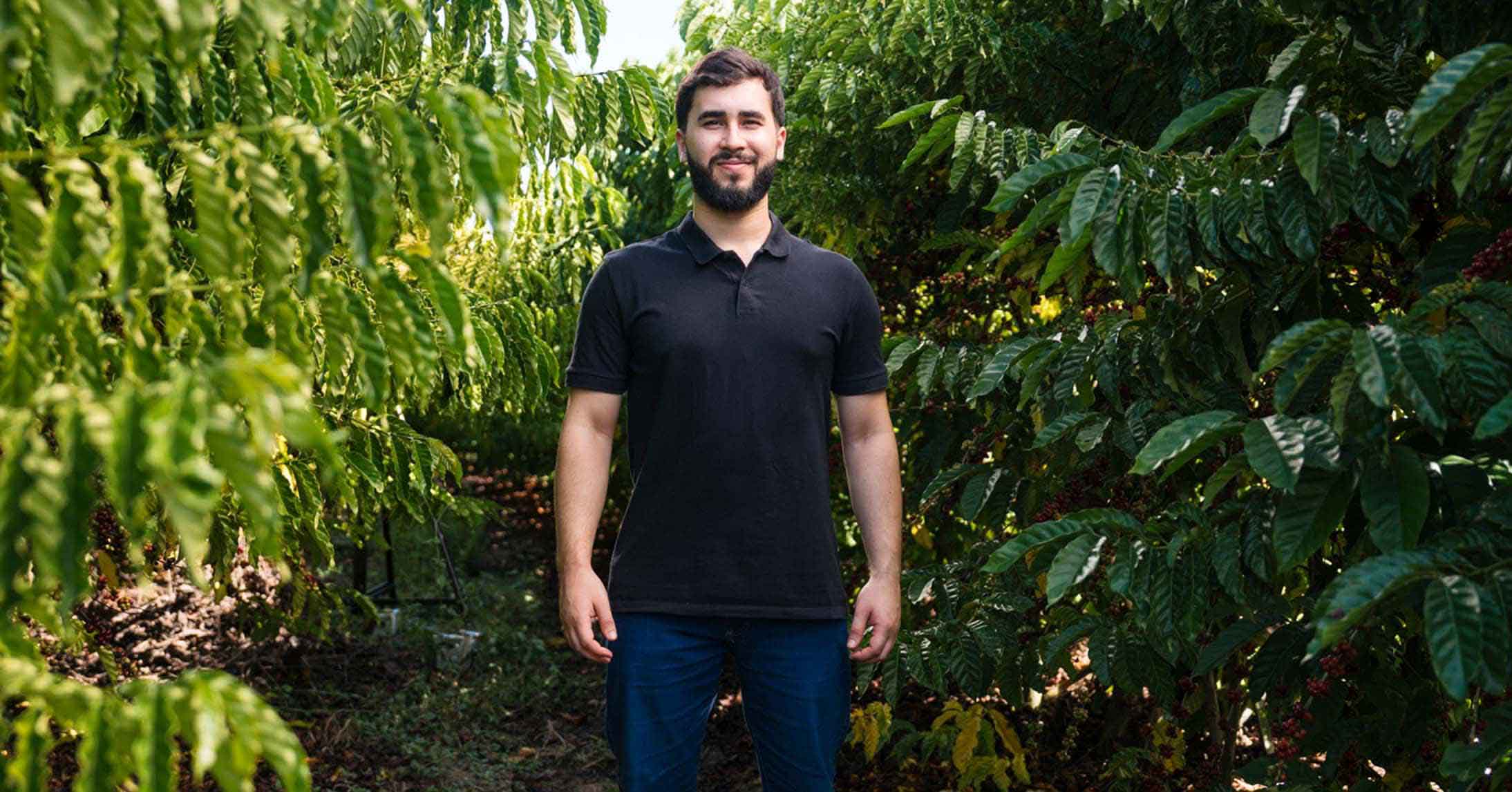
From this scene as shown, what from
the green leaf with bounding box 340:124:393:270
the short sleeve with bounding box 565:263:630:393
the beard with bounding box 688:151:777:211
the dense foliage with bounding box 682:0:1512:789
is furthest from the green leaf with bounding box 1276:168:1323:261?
the green leaf with bounding box 340:124:393:270

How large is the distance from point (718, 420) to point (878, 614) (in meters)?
0.47

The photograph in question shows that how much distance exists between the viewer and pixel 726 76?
2438 millimetres

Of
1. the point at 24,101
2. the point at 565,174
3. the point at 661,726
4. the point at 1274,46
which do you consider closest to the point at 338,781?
the point at 565,174

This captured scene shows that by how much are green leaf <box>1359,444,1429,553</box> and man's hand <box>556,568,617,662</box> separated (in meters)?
1.23

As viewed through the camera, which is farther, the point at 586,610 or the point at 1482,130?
the point at 586,610

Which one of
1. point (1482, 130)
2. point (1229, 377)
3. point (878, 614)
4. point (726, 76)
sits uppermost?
point (726, 76)

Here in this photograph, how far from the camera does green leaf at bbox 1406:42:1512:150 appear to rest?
4.97 ft

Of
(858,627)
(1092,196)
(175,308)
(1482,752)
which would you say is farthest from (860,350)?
(175,308)

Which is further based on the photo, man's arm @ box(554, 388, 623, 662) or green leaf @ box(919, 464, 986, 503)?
green leaf @ box(919, 464, 986, 503)

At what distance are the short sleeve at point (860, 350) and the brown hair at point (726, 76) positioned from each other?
13.7 inches

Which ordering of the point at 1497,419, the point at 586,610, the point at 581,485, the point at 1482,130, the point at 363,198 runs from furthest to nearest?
the point at 581,485 < the point at 586,610 < the point at 1482,130 < the point at 1497,419 < the point at 363,198

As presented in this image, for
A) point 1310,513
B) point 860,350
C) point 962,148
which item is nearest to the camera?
point 1310,513

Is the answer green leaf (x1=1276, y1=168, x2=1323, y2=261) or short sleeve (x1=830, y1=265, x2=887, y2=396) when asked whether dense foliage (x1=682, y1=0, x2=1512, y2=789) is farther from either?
short sleeve (x1=830, y1=265, x2=887, y2=396)

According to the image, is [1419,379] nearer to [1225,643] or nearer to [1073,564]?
[1073,564]
